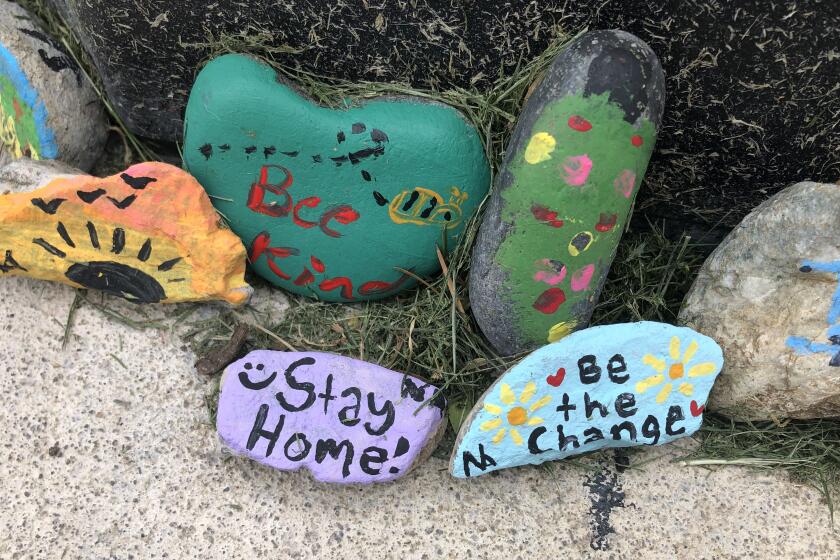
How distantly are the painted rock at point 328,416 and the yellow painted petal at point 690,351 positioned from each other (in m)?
0.46

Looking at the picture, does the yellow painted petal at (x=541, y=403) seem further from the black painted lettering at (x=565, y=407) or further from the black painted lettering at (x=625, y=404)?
the black painted lettering at (x=625, y=404)

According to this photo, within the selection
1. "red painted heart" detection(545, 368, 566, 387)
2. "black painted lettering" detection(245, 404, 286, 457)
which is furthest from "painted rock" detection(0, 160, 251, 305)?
"red painted heart" detection(545, 368, 566, 387)

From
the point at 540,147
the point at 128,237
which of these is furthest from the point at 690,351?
the point at 128,237

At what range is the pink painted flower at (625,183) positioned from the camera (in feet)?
4.38

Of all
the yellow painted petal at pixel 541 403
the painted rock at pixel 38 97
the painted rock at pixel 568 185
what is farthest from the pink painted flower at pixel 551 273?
the painted rock at pixel 38 97

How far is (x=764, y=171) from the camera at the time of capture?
A: 5.01 feet

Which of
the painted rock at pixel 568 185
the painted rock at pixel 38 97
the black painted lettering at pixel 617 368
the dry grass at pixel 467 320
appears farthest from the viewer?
the painted rock at pixel 38 97

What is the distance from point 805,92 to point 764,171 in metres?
0.19

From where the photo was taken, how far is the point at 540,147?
4.37ft

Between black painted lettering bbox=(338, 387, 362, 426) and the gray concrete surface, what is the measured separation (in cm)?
14

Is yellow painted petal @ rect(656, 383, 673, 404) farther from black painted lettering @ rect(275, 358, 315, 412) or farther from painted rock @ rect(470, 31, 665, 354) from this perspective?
black painted lettering @ rect(275, 358, 315, 412)

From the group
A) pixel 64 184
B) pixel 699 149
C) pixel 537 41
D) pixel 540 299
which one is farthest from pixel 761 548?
pixel 64 184

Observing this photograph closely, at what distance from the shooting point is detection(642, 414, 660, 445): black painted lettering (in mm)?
1453

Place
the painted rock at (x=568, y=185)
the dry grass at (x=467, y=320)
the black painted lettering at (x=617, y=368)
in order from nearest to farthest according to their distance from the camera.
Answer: the painted rock at (x=568, y=185), the black painted lettering at (x=617, y=368), the dry grass at (x=467, y=320)
